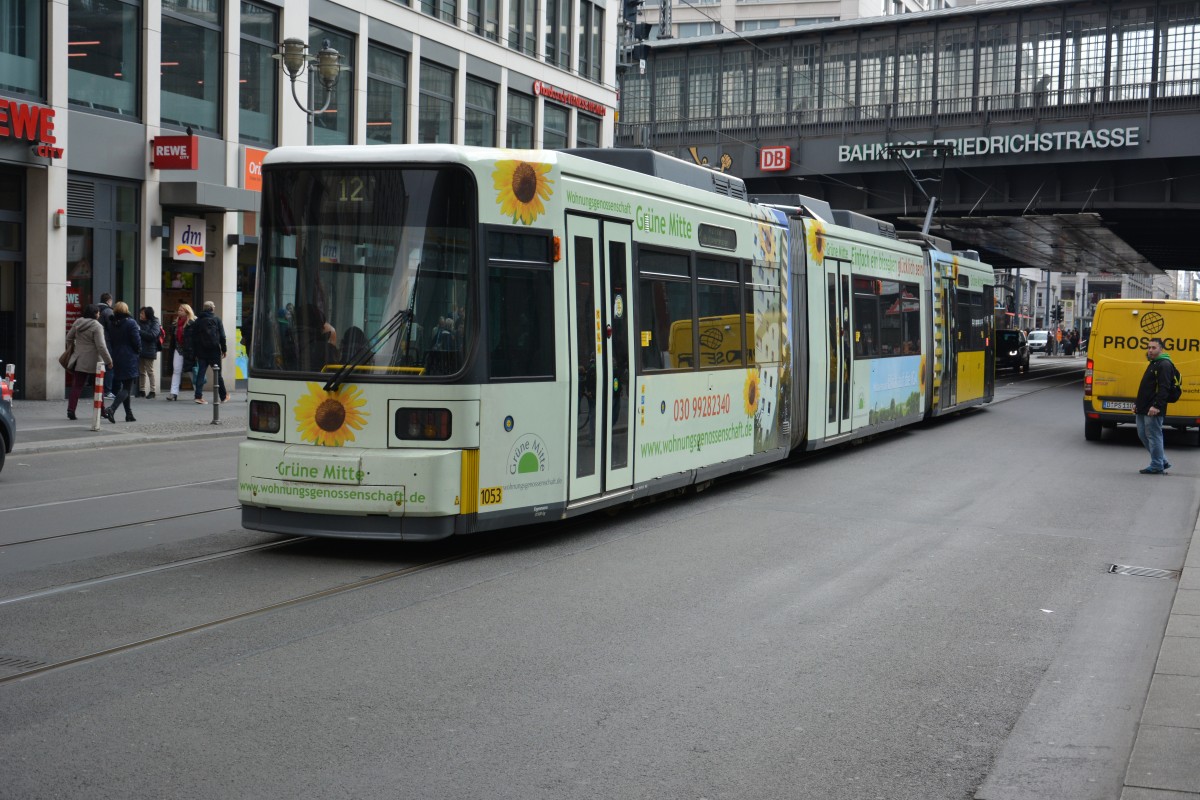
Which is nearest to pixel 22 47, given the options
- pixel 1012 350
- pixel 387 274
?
pixel 387 274

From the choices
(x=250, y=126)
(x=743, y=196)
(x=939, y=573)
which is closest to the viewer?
(x=939, y=573)

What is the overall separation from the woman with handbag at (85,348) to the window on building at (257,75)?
940 cm

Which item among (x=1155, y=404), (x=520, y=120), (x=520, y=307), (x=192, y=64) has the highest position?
(x=520, y=120)

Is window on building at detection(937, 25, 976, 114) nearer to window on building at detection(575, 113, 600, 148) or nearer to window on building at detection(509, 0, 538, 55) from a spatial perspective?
A: window on building at detection(575, 113, 600, 148)

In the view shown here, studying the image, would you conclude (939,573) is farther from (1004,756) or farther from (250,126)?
(250,126)

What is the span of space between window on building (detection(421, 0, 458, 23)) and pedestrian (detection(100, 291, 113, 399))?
13373mm

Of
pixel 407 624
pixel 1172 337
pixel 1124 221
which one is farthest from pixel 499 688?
pixel 1124 221

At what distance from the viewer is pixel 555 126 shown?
133 feet

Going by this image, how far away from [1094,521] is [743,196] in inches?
198

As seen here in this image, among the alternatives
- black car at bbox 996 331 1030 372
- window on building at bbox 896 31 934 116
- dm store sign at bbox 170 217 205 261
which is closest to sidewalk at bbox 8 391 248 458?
dm store sign at bbox 170 217 205 261

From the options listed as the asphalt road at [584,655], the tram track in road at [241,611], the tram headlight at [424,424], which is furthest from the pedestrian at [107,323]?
the tram headlight at [424,424]

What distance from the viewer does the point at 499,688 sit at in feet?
19.9

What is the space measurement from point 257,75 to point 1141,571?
2287 centimetres

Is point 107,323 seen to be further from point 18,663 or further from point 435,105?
point 18,663
